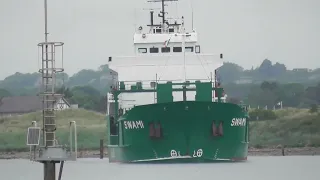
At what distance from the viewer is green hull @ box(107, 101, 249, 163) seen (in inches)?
2405

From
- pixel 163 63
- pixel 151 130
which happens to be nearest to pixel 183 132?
pixel 151 130

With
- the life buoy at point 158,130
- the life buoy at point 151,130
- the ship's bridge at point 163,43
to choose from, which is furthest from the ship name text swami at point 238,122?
the ship's bridge at point 163,43

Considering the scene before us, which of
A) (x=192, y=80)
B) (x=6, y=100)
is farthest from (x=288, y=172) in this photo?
(x=6, y=100)

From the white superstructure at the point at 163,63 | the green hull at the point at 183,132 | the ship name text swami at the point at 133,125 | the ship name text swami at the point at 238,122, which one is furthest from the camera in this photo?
the white superstructure at the point at 163,63

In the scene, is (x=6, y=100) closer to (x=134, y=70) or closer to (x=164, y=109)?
(x=134, y=70)

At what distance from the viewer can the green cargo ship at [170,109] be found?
61.4m

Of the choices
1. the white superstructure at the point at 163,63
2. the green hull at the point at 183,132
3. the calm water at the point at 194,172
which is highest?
the white superstructure at the point at 163,63

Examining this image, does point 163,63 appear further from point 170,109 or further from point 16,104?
point 16,104

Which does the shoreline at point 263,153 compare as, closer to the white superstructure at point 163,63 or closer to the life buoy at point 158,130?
the white superstructure at point 163,63

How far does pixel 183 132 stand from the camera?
61.4 meters

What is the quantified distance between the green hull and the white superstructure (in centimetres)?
597

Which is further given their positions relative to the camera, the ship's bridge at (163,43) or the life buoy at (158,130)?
the ship's bridge at (163,43)

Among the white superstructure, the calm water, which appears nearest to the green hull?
the calm water

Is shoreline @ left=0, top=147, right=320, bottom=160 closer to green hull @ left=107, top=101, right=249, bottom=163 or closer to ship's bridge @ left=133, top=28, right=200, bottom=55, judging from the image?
ship's bridge @ left=133, top=28, right=200, bottom=55
